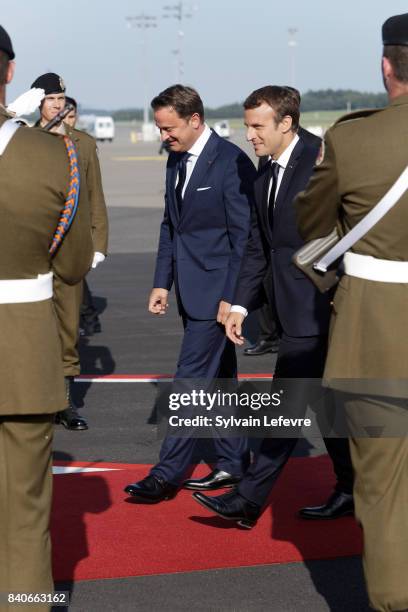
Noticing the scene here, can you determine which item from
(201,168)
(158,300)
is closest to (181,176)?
(201,168)

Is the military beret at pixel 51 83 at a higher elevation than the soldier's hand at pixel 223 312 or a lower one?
higher

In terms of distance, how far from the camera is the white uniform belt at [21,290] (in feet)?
12.4

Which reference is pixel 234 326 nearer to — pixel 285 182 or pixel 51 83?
pixel 285 182

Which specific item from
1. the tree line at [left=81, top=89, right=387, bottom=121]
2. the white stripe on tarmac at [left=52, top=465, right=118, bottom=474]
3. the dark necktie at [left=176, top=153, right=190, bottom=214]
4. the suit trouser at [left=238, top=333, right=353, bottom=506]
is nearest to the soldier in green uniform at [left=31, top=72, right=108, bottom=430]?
the white stripe on tarmac at [left=52, top=465, right=118, bottom=474]

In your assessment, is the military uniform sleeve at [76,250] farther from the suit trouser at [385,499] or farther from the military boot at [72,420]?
the military boot at [72,420]

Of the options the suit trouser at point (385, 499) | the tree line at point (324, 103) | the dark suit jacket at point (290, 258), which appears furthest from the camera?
the tree line at point (324, 103)

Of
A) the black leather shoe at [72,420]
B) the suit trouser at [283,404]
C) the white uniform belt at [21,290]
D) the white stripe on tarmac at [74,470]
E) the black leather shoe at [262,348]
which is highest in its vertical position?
the white uniform belt at [21,290]

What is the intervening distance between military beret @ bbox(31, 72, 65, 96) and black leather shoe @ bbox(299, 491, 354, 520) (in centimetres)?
360

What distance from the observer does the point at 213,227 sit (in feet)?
19.8

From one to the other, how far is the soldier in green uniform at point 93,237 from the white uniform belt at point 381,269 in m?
3.53

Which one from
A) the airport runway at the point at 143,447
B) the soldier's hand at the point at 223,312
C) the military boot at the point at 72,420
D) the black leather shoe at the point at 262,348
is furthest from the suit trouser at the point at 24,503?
the black leather shoe at the point at 262,348

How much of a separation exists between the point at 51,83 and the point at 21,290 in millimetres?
4451

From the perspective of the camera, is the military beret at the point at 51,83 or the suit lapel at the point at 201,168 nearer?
the suit lapel at the point at 201,168

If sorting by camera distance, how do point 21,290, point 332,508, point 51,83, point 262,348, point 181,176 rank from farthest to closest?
point 262,348, point 51,83, point 181,176, point 332,508, point 21,290
